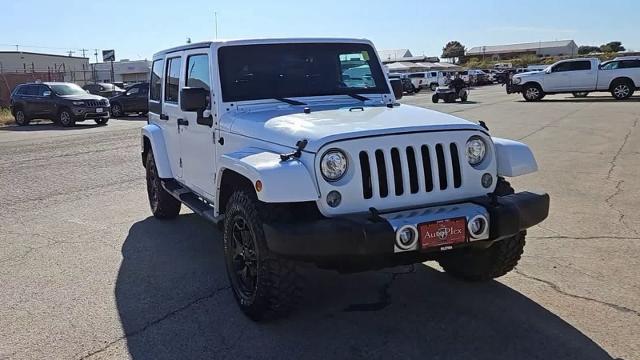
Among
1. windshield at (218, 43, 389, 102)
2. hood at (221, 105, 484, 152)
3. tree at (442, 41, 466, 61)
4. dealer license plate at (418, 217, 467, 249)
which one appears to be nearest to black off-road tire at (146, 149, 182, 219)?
windshield at (218, 43, 389, 102)

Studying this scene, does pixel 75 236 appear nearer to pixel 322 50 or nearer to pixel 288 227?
pixel 322 50

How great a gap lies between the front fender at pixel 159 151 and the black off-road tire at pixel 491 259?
3.23 metres

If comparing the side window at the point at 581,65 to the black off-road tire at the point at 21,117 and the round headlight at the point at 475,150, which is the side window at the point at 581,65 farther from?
the round headlight at the point at 475,150

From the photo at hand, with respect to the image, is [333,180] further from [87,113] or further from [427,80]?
[427,80]

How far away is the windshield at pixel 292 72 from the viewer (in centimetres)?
500

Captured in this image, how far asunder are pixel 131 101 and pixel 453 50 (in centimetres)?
11484

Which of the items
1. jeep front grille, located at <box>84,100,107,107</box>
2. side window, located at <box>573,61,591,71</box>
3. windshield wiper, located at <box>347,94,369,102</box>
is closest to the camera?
windshield wiper, located at <box>347,94,369,102</box>

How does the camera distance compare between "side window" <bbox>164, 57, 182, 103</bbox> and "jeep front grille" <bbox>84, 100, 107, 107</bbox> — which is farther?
"jeep front grille" <bbox>84, 100, 107, 107</bbox>

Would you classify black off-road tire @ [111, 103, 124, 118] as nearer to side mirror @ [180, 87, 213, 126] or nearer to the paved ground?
the paved ground

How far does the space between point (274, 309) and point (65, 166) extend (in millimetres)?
9329

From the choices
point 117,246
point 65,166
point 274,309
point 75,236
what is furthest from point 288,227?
point 65,166

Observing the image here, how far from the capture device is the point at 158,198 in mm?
6973

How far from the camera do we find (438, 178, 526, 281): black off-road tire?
4.18m

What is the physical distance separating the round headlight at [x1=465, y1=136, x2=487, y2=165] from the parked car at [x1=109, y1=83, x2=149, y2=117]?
24.4 m
